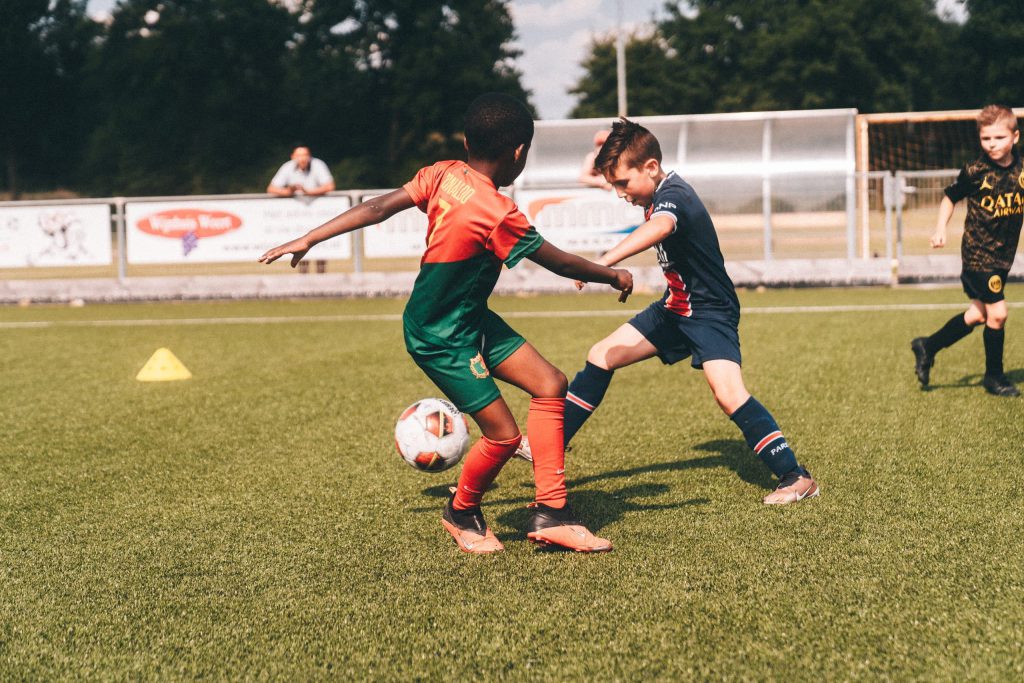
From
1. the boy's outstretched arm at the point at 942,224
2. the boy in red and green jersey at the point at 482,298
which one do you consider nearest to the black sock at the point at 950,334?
the boy's outstretched arm at the point at 942,224

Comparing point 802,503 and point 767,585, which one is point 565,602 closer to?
point 767,585

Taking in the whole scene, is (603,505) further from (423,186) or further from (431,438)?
(423,186)

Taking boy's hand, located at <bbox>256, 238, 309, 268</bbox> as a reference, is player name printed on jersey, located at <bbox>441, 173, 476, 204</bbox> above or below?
above

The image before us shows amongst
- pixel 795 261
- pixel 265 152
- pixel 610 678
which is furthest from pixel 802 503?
pixel 265 152

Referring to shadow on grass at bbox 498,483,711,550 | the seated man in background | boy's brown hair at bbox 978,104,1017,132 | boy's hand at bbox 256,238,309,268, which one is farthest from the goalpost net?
boy's hand at bbox 256,238,309,268

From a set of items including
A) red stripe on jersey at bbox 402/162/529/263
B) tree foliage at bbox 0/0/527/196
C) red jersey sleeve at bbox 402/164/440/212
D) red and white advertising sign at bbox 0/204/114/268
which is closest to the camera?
red stripe on jersey at bbox 402/162/529/263

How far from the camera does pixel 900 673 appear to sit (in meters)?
2.90

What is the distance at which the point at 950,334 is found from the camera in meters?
7.30

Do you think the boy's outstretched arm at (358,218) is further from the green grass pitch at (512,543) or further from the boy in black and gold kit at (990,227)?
the boy in black and gold kit at (990,227)

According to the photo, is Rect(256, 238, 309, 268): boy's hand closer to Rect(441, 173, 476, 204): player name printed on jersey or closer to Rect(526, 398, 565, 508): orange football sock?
Rect(441, 173, 476, 204): player name printed on jersey

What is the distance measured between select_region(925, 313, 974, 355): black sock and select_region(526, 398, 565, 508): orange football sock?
3993 mm

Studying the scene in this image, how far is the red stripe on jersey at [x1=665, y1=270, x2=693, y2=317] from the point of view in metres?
4.95

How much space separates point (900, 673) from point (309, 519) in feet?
8.26

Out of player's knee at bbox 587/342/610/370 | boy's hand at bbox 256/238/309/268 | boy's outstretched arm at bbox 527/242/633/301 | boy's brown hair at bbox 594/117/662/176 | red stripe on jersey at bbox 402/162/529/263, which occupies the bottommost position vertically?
player's knee at bbox 587/342/610/370
